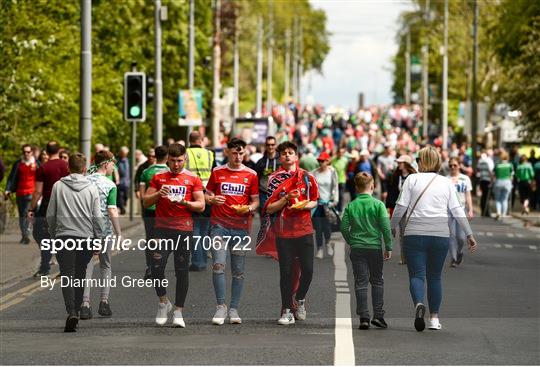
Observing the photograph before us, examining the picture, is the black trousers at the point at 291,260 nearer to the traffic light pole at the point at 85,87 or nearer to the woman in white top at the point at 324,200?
the woman in white top at the point at 324,200

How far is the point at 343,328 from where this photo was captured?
583 inches

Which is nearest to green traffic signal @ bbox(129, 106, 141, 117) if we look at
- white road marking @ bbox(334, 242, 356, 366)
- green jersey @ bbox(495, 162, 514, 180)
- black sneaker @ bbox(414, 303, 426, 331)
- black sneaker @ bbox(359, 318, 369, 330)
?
green jersey @ bbox(495, 162, 514, 180)

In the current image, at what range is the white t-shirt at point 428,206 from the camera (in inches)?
581

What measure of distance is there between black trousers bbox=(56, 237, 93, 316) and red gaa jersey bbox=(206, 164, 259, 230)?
1234 mm

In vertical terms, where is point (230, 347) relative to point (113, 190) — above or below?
below

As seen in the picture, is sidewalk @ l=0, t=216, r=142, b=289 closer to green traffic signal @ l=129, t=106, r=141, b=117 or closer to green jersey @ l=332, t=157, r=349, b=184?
green traffic signal @ l=129, t=106, r=141, b=117

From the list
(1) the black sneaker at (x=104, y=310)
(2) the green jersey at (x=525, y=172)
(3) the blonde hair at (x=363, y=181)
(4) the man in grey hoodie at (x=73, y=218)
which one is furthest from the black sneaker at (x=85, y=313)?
(2) the green jersey at (x=525, y=172)

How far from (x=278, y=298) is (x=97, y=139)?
30289 millimetres

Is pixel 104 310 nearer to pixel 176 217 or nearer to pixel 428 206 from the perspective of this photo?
pixel 176 217

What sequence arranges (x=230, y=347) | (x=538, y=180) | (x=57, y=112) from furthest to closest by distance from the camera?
1. (x=538, y=180)
2. (x=57, y=112)
3. (x=230, y=347)

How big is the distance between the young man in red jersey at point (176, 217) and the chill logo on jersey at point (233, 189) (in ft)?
0.68

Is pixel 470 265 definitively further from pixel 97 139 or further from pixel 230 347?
pixel 97 139

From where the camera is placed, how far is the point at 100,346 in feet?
44.6

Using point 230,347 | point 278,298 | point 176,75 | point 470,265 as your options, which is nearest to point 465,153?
point 176,75
